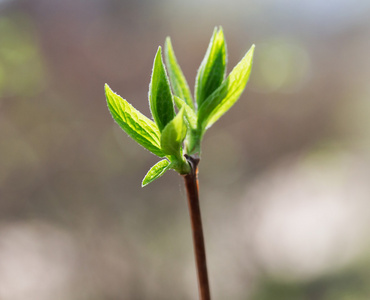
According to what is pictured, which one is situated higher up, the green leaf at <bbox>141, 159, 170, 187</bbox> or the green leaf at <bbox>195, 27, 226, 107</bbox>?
the green leaf at <bbox>195, 27, 226, 107</bbox>

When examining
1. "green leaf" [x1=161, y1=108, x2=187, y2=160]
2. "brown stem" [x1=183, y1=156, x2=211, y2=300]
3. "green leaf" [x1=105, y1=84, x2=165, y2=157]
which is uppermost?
"green leaf" [x1=105, y1=84, x2=165, y2=157]

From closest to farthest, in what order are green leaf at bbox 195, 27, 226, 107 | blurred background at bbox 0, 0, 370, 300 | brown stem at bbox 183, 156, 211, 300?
1. brown stem at bbox 183, 156, 211, 300
2. green leaf at bbox 195, 27, 226, 107
3. blurred background at bbox 0, 0, 370, 300

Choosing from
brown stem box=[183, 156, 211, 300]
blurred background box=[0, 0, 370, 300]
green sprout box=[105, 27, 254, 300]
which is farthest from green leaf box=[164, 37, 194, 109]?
blurred background box=[0, 0, 370, 300]

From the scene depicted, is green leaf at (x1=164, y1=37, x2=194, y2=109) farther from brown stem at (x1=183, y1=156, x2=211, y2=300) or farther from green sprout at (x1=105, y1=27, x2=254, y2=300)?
brown stem at (x1=183, y1=156, x2=211, y2=300)

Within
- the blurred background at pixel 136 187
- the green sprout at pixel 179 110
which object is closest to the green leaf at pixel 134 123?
the green sprout at pixel 179 110

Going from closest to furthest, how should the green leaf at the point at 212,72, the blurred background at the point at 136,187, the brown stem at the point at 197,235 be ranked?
the brown stem at the point at 197,235 < the green leaf at the point at 212,72 < the blurred background at the point at 136,187

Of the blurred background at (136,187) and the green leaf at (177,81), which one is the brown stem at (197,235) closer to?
the green leaf at (177,81)
